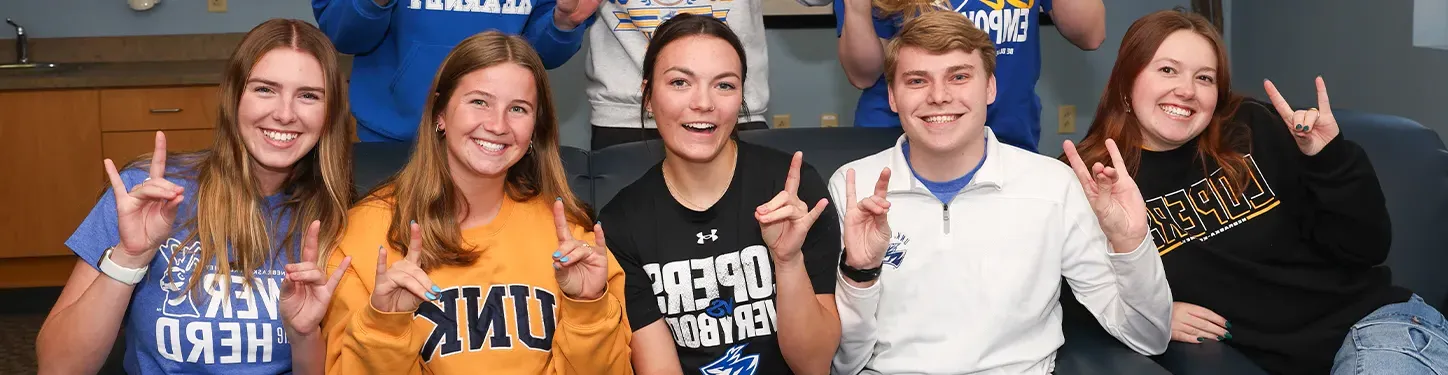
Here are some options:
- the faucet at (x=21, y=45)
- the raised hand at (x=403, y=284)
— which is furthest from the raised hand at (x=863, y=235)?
the faucet at (x=21, y=45)

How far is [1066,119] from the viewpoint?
480 cm

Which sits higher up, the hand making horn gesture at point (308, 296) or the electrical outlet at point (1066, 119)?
the electrical outlet at point (1066, 119)

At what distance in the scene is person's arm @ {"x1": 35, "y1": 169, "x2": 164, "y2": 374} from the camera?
168 cm

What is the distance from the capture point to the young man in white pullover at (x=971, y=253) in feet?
6.16

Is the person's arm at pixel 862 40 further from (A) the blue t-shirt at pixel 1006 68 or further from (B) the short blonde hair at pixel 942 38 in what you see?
(B) the short blonde hair at pixel 942 38

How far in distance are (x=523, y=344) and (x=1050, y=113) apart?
3.45 metres

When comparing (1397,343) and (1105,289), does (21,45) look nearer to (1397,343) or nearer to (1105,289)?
(1105,289)

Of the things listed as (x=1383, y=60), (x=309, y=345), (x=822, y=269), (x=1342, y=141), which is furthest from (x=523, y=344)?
(x=1383, y=60)

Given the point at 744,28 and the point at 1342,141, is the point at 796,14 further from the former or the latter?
the point at 1342,141

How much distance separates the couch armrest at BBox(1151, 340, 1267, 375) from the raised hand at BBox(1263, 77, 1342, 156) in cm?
36

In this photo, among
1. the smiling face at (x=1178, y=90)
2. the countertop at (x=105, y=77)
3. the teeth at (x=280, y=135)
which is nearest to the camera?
the teeth at (x=280, y=135)

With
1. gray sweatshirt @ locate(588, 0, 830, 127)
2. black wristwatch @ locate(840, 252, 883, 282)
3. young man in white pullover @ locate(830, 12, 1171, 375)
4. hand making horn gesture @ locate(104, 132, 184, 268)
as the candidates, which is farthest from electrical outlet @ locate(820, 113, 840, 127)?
hand making horn gesture @ locate(104, 132, 184, 268)

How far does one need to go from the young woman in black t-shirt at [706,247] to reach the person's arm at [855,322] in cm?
2

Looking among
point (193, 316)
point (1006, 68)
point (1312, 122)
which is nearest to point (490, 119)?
point (193, 316)
